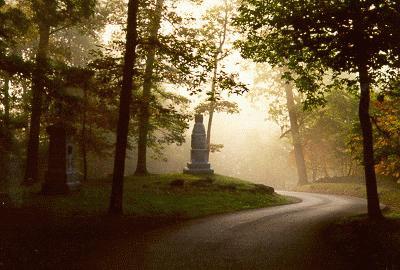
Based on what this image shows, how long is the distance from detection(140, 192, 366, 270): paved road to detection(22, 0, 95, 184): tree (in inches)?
256

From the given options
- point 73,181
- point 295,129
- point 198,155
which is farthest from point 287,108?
point 73,181

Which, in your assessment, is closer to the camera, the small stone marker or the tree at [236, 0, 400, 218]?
the tree at [236, 0, 400, 218]

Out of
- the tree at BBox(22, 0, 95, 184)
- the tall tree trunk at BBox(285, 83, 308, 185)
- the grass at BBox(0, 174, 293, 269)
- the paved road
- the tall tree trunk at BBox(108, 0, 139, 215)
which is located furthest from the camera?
the tall tree trunk at BBox(285, 83, 308, 185)

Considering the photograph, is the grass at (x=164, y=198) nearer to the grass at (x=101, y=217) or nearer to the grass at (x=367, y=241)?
the grass at (x=101, y=217)

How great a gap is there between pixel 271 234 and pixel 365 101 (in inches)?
194

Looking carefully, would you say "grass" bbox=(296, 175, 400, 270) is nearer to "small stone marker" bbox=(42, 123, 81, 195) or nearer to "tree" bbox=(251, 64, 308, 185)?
"small stone marker" bbox=(42, 123, 81, 195)

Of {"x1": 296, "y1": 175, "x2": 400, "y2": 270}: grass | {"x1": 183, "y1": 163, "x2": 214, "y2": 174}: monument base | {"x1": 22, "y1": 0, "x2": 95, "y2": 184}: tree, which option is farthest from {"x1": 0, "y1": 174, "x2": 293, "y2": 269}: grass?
{"x1": 296, "y1": 175, "x2": 400, "y2": 270}: grass

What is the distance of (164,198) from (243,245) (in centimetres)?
737

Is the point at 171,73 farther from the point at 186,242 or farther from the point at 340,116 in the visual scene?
the point at 340,116

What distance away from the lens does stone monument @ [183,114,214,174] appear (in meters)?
24.4

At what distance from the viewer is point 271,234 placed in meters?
10.2

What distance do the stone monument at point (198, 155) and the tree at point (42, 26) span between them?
9.34 metres

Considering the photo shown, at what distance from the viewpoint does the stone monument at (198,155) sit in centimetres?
2442

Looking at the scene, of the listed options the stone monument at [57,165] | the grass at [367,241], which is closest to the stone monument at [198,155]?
the stone monument at [57,165]
